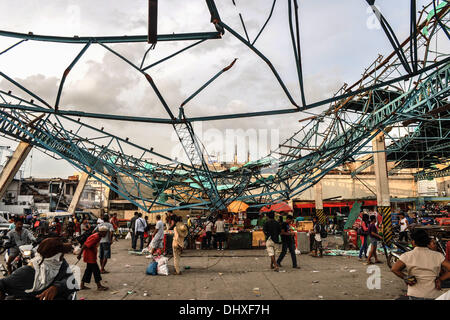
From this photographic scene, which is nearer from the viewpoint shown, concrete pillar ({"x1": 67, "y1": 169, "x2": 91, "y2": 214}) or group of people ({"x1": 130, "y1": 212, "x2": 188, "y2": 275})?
group of people ({"x1": 130, "y1": 212, "x2": 188, "y2": 275})

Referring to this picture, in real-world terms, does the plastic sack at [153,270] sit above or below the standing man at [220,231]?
below

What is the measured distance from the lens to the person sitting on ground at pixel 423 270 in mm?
2900

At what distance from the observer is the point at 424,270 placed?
2.94 m

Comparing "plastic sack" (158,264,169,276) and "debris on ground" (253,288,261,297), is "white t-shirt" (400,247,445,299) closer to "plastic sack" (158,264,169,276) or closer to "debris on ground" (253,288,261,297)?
"debris on ground" (253,288,261,297)

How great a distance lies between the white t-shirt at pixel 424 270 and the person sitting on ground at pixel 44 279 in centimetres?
376

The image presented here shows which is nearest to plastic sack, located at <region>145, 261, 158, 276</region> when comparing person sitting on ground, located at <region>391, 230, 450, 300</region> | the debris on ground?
the debris on ground

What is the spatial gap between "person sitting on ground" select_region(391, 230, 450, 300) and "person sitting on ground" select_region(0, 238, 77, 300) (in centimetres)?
368

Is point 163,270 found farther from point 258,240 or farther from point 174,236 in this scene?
point 258,240

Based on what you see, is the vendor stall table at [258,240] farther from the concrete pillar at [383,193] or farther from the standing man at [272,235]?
the concrete pillar at [383,193]

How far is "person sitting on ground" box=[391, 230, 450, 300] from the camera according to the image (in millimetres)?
2900

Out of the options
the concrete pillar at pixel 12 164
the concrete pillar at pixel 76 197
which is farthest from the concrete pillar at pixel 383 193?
the concrete pillar at pixel 76 197

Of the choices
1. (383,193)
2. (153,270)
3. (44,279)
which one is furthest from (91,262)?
(383,193)

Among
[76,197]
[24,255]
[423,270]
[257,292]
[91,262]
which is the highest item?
[76,197]
